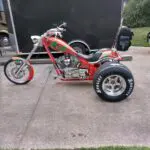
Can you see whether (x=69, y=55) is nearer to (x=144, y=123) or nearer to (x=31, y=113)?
(x=31, y=113)

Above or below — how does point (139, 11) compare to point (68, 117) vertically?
above

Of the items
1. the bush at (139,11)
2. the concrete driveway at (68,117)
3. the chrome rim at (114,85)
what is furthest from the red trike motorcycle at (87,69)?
the bush at (139,11)

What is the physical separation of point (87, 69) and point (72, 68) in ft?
0.94

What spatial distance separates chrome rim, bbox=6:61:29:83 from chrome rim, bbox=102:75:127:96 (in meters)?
1.70

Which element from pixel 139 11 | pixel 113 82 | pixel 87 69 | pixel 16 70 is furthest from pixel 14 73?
pixel 139 11

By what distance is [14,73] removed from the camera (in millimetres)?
4406

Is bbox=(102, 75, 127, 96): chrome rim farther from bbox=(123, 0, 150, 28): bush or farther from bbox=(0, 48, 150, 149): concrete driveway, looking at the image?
bbox=(123, 0, 150, 28): bush

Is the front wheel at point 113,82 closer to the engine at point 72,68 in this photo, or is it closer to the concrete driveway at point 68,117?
the concrete driveway at point 68,117

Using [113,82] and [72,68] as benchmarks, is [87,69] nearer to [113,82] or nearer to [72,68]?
[72,68]

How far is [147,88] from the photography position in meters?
4.05

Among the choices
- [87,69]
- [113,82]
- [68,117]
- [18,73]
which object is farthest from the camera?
[18,73]

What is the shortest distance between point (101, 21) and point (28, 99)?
3.19m

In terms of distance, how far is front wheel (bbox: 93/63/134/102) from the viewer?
3.45 meters

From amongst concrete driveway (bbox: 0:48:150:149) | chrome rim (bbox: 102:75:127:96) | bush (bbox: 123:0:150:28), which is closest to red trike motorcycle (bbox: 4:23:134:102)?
chrome rim (bbox: 102:75:127:96)
